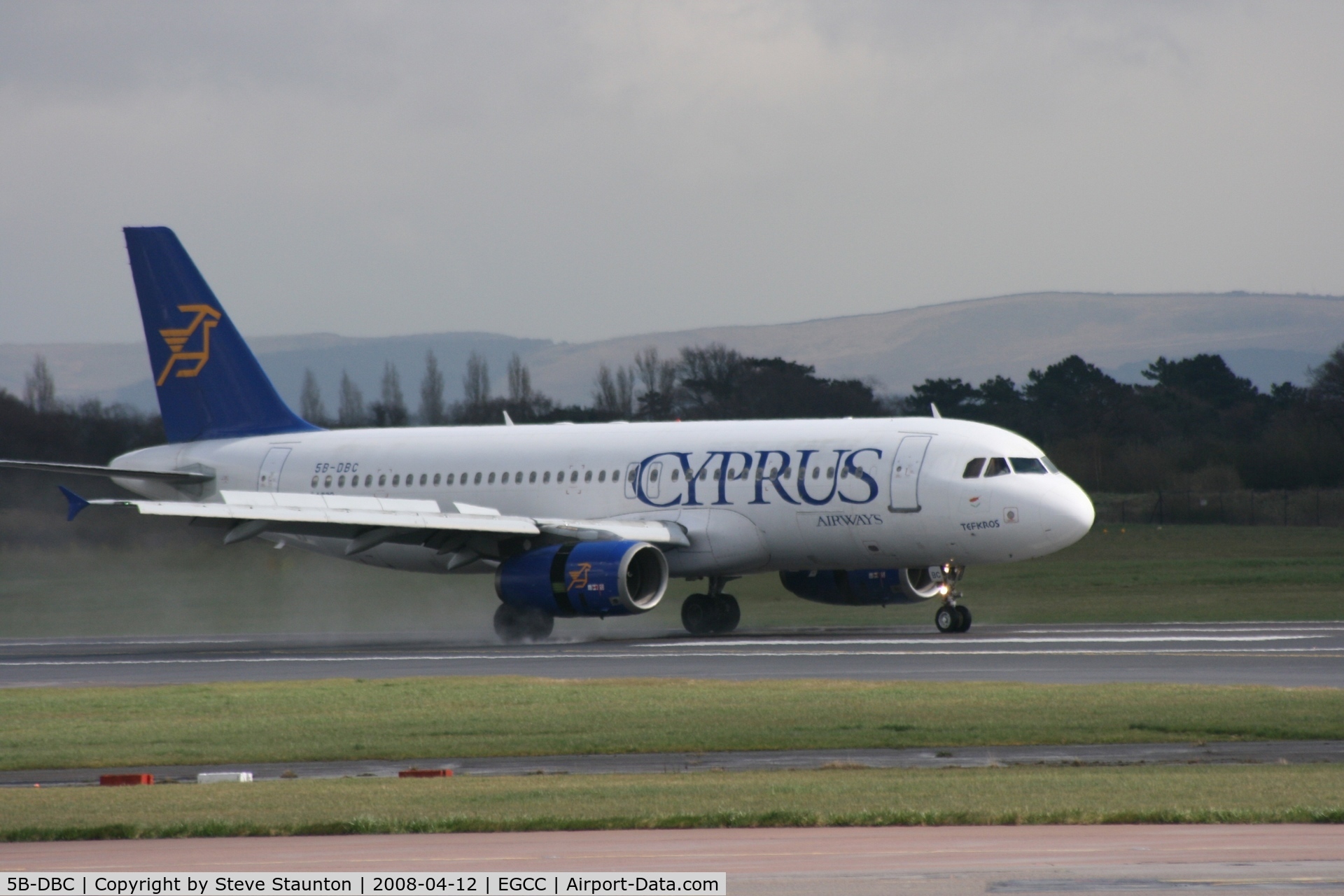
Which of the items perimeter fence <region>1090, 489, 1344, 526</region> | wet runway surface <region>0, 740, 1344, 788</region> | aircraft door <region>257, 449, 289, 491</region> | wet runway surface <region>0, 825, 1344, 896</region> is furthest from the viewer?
perimeter fence <region>1090, 489, 1344, 526</region>

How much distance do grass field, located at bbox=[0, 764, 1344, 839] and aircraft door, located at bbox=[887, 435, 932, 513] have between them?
17679 millimetres

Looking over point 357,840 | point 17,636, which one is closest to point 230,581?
point 17,636

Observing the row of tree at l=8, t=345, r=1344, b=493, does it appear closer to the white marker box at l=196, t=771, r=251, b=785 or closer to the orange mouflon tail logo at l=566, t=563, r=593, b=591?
the orange mouflon tail logo at l=566, t=563, r=593, b=591

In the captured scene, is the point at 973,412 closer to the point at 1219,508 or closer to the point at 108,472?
the point at 1219,508

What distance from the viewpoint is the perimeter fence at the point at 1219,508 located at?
56.1 meters

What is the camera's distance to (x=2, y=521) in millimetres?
44094

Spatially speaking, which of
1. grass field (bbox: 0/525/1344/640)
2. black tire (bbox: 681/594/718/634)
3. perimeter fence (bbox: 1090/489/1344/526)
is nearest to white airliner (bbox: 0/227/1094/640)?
black tire (bbox: 681/594/718/634)

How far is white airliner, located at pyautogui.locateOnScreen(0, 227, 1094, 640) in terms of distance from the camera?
32156 millimetres

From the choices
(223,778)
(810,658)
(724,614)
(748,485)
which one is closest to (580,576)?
(748,485)

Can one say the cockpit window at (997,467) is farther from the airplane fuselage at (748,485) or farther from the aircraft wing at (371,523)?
the aircraft wing at (371,523)

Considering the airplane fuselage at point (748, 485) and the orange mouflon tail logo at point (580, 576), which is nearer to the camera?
the orange mouflon tail logo at point (580, 576)

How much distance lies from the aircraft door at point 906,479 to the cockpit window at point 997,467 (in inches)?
46.5

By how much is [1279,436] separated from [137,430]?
3725 cm

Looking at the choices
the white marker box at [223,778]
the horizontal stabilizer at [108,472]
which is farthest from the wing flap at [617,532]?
the white marker box at [223,778]
